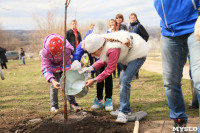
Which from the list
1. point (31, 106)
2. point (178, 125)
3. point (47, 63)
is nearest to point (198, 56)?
point (178, 125)

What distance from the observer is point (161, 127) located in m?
2.94

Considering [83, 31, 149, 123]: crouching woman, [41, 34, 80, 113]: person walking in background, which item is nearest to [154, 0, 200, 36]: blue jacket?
[83, 31, 149, 123]: crouching woman

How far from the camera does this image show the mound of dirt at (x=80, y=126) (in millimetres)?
2709

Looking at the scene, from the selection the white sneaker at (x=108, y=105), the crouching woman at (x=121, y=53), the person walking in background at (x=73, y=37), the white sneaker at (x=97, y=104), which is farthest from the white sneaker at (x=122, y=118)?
the person walking in background at (x=73, y=37)

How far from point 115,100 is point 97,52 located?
2048 mm

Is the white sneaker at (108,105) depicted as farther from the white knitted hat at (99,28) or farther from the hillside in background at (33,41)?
the hillside in background at (33,41)

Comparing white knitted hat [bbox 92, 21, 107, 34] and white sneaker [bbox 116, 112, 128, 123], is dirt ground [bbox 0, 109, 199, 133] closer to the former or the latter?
white sneaker [bbox 116, 112, 128, 123]

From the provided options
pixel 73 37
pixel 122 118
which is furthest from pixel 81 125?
pixel 73 37

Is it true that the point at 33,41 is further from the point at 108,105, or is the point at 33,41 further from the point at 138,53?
the point at 138,53

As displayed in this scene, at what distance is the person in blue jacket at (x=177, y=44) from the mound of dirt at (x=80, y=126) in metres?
0.72

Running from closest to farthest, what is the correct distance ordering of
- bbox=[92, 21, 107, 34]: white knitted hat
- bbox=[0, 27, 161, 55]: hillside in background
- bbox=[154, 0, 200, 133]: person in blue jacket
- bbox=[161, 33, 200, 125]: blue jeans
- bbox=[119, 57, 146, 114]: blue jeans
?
bbox=[154, 0, 200, 133]: person in blue jacket → bbox=[161, 33, 200, 125]: blue jeans → bbox=[119, 57, 146, 114]: blue jeans → bbox=[92, 21, 107, 34]: white knitted hat → bbox=[0, 27, 161, 55]: hillside in background

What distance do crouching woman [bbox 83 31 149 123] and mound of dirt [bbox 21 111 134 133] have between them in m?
0.18

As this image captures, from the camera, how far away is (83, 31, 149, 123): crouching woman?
296 cm

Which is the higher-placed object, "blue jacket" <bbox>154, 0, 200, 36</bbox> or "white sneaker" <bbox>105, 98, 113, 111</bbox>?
"blue jacket" <bbox>154, 0, 200, 36</bbox>
